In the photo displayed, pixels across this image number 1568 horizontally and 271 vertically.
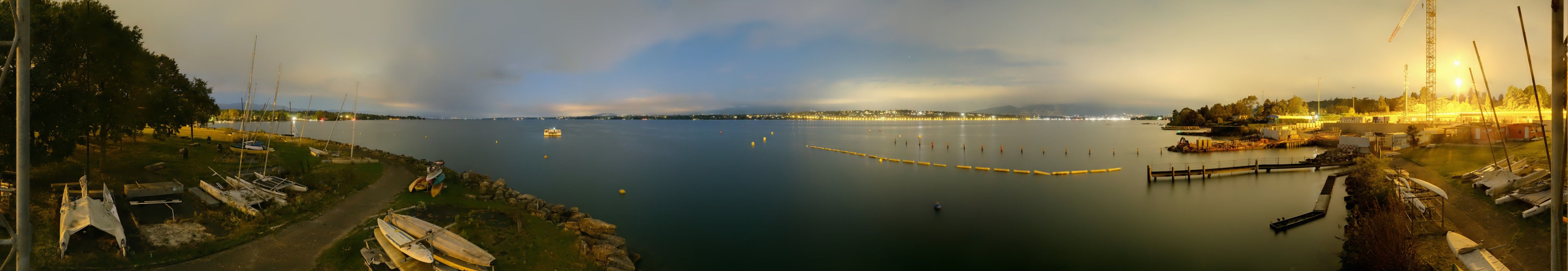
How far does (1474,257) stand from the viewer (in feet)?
33.0

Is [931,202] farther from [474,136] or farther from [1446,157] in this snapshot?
[474,136]

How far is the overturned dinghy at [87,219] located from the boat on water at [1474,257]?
2487 cm

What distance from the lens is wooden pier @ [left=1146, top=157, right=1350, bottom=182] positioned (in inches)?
1192

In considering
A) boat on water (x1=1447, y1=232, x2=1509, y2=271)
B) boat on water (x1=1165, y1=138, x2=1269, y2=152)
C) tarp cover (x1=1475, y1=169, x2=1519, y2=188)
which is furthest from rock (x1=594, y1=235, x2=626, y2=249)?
boat on water (x1=1165, y1=138, x2=1269, y2=152)

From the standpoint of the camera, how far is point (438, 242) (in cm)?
1059

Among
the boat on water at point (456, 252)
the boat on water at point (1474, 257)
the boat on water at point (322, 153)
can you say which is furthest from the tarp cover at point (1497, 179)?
the boat on water at point (322, 153)

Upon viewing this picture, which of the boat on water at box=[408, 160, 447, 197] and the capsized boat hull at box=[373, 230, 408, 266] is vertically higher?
the boat on water at box=[408, 160, 447, 197]

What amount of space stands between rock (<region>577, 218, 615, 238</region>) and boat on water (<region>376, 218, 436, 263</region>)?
4.49m

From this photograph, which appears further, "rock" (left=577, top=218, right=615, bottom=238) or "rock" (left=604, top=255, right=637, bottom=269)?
"rock" (left=577, top=218, right=615, bottom=238)

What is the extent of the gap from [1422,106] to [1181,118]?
45.0 m

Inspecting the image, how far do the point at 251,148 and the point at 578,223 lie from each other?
1880 centimetres

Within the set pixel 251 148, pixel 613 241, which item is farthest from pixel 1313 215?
pixel 251 148

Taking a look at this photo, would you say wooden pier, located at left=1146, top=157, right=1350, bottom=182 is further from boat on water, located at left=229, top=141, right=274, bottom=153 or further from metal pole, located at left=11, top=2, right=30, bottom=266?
boat on water, located at left=229, top=141, right=274, bottom=153

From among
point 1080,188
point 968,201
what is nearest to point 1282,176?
point 1080,188
